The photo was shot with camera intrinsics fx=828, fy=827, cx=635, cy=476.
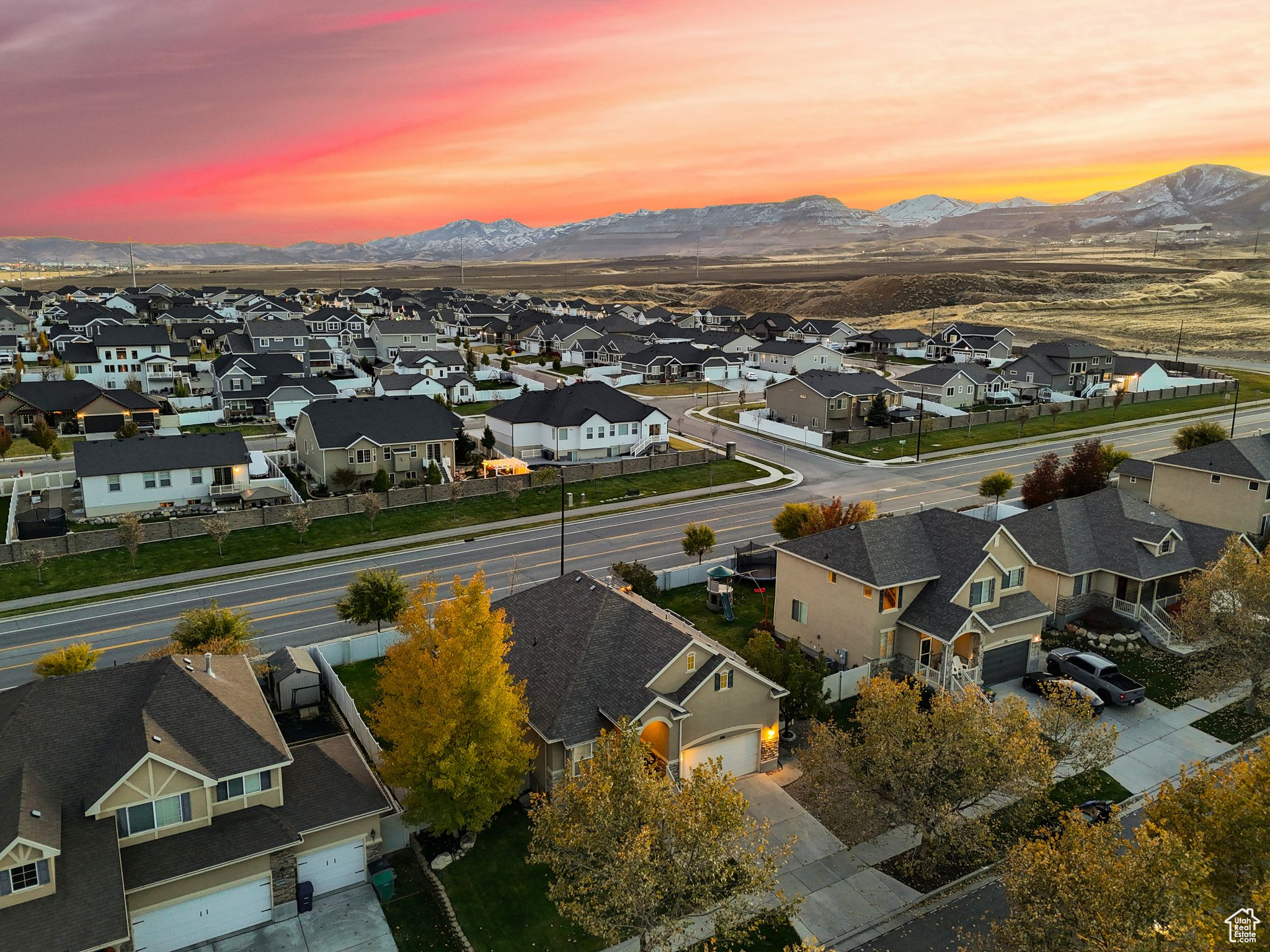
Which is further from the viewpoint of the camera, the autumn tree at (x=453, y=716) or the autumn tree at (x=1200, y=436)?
the autumn tree at (x=1200, y=436)

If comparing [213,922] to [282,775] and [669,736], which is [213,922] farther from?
[669,736]

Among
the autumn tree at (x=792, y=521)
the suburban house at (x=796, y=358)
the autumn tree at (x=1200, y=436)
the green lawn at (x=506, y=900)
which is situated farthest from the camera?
the suburban house at (x=796, y=358)

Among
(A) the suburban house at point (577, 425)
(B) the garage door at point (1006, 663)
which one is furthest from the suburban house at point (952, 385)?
(B) the garage door at point (1006, 663)

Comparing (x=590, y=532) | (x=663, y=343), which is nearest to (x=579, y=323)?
(x=663, y=343)

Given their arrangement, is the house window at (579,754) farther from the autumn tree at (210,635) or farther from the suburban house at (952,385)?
the suburban house at (952,385)

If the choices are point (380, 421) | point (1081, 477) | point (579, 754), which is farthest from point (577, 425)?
point (579, 754)

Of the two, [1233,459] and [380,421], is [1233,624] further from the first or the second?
[380,421]
